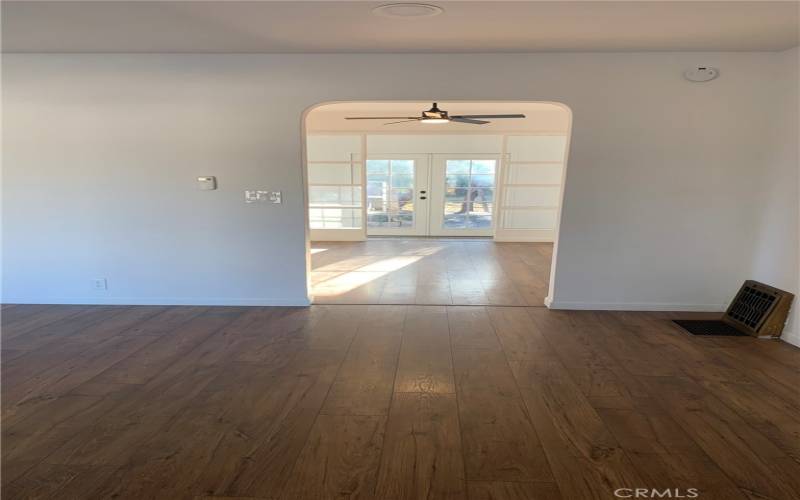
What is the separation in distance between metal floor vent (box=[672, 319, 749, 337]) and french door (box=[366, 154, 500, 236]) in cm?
477

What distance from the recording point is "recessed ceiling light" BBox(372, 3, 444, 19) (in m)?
2.20

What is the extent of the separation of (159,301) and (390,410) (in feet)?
9.61

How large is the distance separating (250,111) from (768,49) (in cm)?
437

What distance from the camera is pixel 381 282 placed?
4688 millimetres

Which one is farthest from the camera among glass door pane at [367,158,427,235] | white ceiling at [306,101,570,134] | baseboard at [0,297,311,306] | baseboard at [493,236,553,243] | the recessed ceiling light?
glass door pane at [367,158,427,235]

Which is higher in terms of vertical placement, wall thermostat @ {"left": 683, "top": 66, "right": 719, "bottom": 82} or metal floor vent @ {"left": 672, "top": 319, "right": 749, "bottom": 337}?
wall thermostat @ {"left": 683, "top": 66, "right": 719, "bottom": 82}

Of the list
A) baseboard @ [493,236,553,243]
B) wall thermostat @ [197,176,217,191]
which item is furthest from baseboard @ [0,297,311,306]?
baseboard @ [493,236,553,243]

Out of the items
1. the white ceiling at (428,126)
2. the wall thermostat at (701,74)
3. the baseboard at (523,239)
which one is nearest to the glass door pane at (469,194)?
the baseboard at (523,239)

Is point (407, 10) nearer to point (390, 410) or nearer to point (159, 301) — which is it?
point (390, 410)

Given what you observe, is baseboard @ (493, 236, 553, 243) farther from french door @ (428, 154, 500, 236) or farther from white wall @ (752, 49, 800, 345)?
white wall @ (752, 49, 800, 345)

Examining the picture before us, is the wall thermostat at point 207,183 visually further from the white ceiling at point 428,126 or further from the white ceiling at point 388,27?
the white ceiling at point 428,126

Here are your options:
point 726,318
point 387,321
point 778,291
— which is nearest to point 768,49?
point 778,291

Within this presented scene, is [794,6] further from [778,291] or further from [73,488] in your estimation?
[73,488]

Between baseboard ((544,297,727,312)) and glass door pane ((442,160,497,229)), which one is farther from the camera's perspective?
glass door pane ((442,160,497,229))
